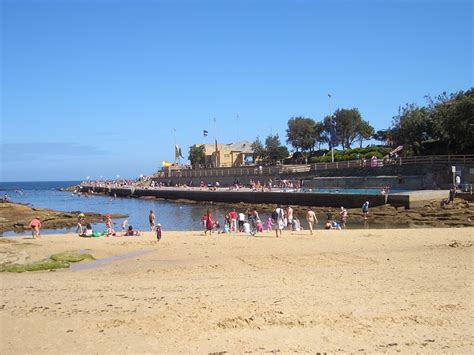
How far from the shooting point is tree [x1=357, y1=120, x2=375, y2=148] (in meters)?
83.0

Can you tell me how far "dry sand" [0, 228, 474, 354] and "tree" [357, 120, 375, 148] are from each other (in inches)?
2678

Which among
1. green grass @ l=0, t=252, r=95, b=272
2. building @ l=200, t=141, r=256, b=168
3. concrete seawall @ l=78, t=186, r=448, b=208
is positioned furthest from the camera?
building @ l=200, t=141, r=256, b=168

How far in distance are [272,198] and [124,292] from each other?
4011cm

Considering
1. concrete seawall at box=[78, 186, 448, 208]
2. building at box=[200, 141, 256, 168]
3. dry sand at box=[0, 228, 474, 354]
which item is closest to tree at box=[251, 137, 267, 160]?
building at box=[200, 141, 256, 168]

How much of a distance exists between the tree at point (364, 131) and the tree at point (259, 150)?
1783cm

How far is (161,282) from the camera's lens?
12195 mm

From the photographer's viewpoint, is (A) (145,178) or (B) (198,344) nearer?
(B) (198,344)

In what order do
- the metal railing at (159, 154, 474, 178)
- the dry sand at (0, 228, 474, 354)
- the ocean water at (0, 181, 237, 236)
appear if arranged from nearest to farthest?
1. the dry sand at (0, 228, 474, 354)
2. the ocean water at (0, 181, 237, 236)
3. the metal railing at (159, 154, 474, 178)

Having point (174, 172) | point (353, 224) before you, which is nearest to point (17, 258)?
point (353, 224)

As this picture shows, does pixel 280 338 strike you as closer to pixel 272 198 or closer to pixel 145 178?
pixel 272 198

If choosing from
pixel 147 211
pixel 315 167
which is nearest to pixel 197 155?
pixel 315 167

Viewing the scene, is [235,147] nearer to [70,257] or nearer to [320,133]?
[320,133]

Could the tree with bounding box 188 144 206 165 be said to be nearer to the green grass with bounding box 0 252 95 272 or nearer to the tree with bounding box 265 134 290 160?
the tree with bounding box 265 134 290 160

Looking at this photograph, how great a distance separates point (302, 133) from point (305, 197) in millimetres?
42510
